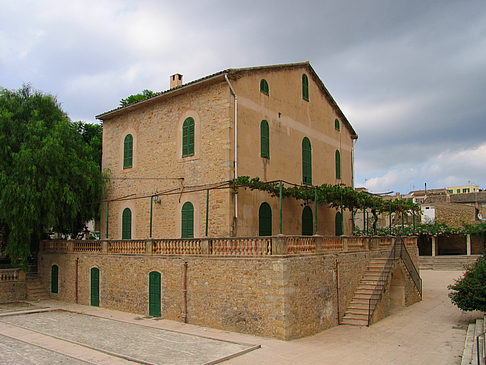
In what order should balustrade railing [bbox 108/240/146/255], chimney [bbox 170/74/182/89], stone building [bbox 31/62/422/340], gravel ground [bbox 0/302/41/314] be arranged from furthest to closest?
chimney [bbox 170/74/182/89] < gravel ground [bbox 0/302/41/314] < balustrade railing [bbox 108/240/146/255] < stone building [bbox 31/62/422/340]

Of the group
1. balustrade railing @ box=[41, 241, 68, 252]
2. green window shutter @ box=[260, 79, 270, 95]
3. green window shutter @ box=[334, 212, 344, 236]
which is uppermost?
green window shutter @ box=[260, 79, 270, 95]

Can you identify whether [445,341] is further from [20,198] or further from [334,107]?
[20,198]

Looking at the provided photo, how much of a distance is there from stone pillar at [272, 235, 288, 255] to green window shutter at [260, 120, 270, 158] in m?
6.38

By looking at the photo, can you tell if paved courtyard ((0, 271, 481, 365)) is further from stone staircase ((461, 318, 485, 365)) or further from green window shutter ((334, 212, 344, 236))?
green window shutter ((334, 212, 344, 236))

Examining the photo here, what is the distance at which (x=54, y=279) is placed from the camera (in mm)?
21047

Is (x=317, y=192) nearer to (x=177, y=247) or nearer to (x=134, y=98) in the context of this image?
(x=177, y=247)

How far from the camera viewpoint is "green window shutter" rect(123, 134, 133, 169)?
835 inches

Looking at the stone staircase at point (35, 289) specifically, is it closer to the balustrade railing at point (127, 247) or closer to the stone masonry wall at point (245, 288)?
the stone masonry wall at point (245, 288)

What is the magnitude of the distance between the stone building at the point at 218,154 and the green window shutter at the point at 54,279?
2.85 m

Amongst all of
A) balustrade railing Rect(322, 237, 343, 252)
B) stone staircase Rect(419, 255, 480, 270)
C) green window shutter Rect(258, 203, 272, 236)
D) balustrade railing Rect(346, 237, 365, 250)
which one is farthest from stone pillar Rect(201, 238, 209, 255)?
stone staircase Rect(419, 255, 480, 270)

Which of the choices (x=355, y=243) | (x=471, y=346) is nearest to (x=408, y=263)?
(x=355, y=243)

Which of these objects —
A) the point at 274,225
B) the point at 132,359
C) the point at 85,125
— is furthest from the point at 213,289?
the point at 85,125

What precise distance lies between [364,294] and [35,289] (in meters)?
15.8

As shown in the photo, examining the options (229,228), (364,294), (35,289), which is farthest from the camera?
(35,289)
